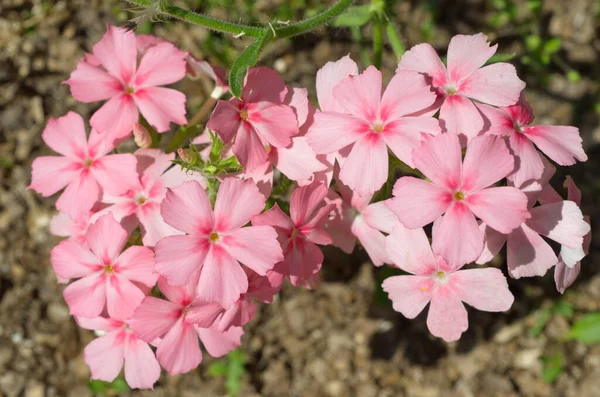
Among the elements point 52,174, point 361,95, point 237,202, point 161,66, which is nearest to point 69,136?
point 52,174

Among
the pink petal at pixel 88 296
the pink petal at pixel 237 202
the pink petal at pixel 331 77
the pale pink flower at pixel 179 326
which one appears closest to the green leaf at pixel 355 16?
the pink petal at pixel 331 77

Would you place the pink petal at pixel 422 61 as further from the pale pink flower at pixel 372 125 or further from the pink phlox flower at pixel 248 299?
the pink phlox flower at pixel 248 299

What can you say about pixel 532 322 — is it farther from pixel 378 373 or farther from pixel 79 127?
pixel 79 127

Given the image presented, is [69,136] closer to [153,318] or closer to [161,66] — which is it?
[161,66]

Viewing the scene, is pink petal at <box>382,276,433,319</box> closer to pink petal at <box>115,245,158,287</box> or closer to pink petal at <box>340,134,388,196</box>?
pink petal at <box>340,134,388,196</box>

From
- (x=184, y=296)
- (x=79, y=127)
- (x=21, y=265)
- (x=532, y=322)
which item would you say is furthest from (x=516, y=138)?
(x=21, y=265)
